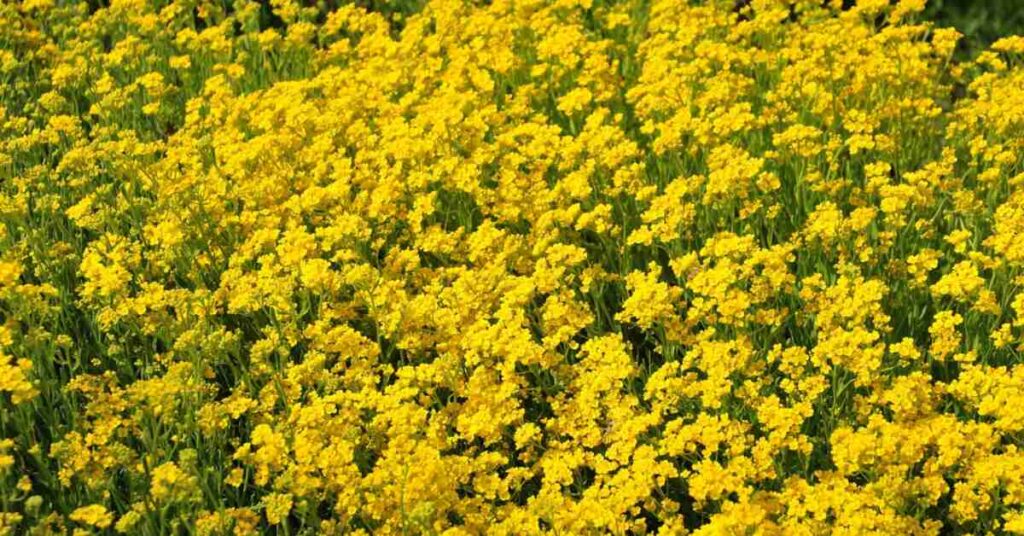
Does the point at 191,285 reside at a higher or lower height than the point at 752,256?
lower

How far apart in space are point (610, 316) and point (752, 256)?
0.68 metres

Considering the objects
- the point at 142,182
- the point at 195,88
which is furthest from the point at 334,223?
the point at 195,88

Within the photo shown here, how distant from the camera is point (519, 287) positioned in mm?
4133

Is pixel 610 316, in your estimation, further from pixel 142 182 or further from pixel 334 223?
pixel 142 182

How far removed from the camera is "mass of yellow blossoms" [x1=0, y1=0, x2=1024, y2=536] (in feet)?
11.6

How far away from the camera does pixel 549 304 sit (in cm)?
409

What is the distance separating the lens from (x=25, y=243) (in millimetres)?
4590

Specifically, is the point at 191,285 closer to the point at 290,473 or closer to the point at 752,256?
the point at 290,473

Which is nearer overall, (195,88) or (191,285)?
(191,285)

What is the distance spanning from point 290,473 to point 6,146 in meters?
2.64

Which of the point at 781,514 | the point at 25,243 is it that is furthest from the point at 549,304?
the point at 25,243

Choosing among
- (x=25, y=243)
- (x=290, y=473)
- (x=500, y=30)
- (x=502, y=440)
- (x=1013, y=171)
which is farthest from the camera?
(x=500, y=30)

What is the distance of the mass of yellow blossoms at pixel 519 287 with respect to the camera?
11.6 ft

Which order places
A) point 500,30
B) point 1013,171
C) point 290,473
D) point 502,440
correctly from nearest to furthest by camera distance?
point 290,473 < point 502,440 < point 1013,171 < point 500,30
